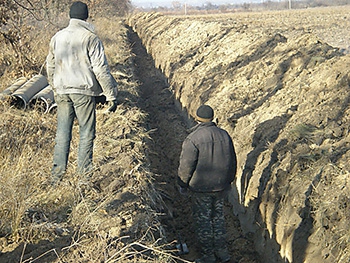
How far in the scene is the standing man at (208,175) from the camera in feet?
17.8

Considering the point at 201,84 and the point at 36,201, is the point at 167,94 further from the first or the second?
the point at 36,201

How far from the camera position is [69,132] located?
5.95 meters

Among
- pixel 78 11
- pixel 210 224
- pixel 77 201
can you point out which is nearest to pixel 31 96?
pixel 78 11

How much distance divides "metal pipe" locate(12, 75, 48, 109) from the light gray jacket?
311 cm

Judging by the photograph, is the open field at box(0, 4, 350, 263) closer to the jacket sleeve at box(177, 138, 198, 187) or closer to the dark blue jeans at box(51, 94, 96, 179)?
the dark blue jeans at box(51, 94, 96, 179)

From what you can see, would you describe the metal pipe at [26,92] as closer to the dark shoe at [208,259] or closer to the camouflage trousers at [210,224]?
the camouflage trousers at [210,224]

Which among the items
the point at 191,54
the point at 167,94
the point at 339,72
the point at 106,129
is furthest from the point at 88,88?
the point at 191,54

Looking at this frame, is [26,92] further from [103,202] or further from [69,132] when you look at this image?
[103,202]

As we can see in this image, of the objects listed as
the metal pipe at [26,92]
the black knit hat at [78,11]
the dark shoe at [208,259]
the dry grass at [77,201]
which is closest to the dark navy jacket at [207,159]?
the dry grass at [77,201]

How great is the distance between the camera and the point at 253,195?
21.3ft

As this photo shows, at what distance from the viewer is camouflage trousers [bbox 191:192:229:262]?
5.63 m

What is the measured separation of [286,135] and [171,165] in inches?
106

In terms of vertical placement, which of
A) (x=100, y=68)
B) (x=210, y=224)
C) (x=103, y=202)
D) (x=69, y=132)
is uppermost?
(x=100, y=68)

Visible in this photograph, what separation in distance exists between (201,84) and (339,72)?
4.22 m
